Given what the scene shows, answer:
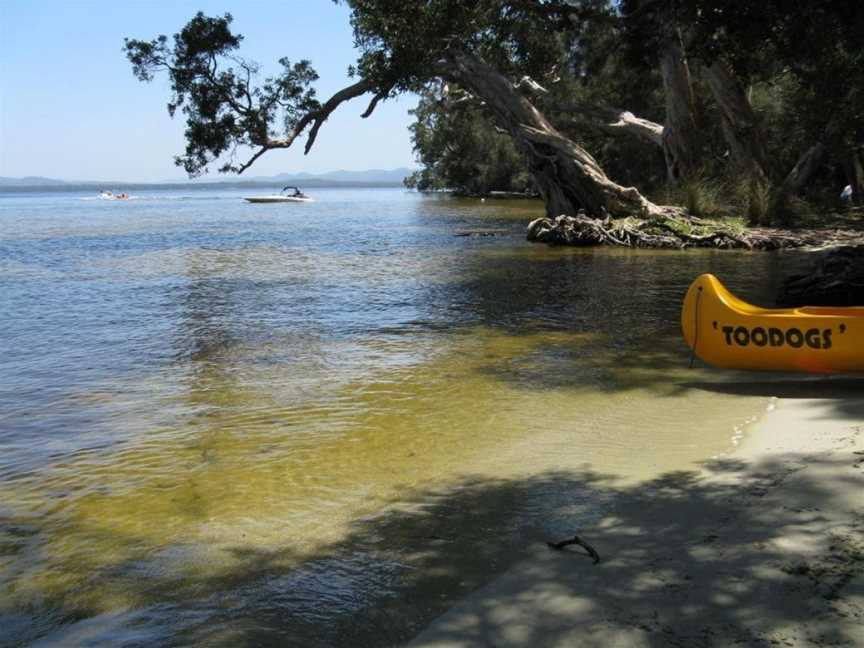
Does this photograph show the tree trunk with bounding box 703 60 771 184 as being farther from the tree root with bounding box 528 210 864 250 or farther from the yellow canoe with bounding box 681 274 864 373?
the yellow canoe with bounding box 681 274 864 373

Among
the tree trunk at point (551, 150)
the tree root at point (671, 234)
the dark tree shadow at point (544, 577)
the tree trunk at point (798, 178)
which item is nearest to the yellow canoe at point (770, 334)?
the dark tree shadow at point (544, 577)

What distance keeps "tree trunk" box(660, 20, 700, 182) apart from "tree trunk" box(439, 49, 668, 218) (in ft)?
13.8

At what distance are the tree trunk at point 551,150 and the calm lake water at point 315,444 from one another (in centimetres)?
1019

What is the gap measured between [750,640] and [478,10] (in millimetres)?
15901

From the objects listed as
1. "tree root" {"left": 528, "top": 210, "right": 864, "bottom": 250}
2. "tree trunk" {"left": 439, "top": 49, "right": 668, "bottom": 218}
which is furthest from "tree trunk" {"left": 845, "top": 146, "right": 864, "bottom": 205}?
"tree trunk" {"left": 439, "top": 49, "right": 668, "bottom": 218}

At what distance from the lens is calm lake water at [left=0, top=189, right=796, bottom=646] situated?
15.5 feet

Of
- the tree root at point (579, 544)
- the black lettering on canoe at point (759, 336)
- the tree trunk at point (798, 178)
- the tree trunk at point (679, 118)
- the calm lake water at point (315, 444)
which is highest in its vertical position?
the tree trunk at point (679, 118)

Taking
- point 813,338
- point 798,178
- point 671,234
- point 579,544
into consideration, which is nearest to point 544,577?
point 579,544

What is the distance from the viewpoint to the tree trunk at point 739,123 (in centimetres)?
2888

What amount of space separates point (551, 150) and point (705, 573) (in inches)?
984

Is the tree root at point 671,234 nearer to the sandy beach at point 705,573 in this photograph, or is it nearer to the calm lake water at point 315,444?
the calm lake water at point 315,444

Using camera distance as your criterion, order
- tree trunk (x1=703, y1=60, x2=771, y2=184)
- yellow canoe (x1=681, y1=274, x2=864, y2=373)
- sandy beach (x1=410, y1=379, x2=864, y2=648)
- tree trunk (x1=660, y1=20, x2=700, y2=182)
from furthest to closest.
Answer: tree trunk (x1=660, y1=20, x2=700, y2=182) → tree trunk (x1=703, y1=60, x2=771, y2=184) → yellow canoe (x1=681, y1=274, x2=864, y2=373) → sandy beach (x1=410, y1=379, x2=864, y2=648)

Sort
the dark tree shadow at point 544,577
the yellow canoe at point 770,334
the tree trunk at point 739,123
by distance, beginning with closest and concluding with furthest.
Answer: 1. the dark tree shadow at point 544,577
2. the yellow canoe at point 770,334
3. the tree trunk at point 739,123

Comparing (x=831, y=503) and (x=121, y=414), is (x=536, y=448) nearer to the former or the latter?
(x=831, y=503)
